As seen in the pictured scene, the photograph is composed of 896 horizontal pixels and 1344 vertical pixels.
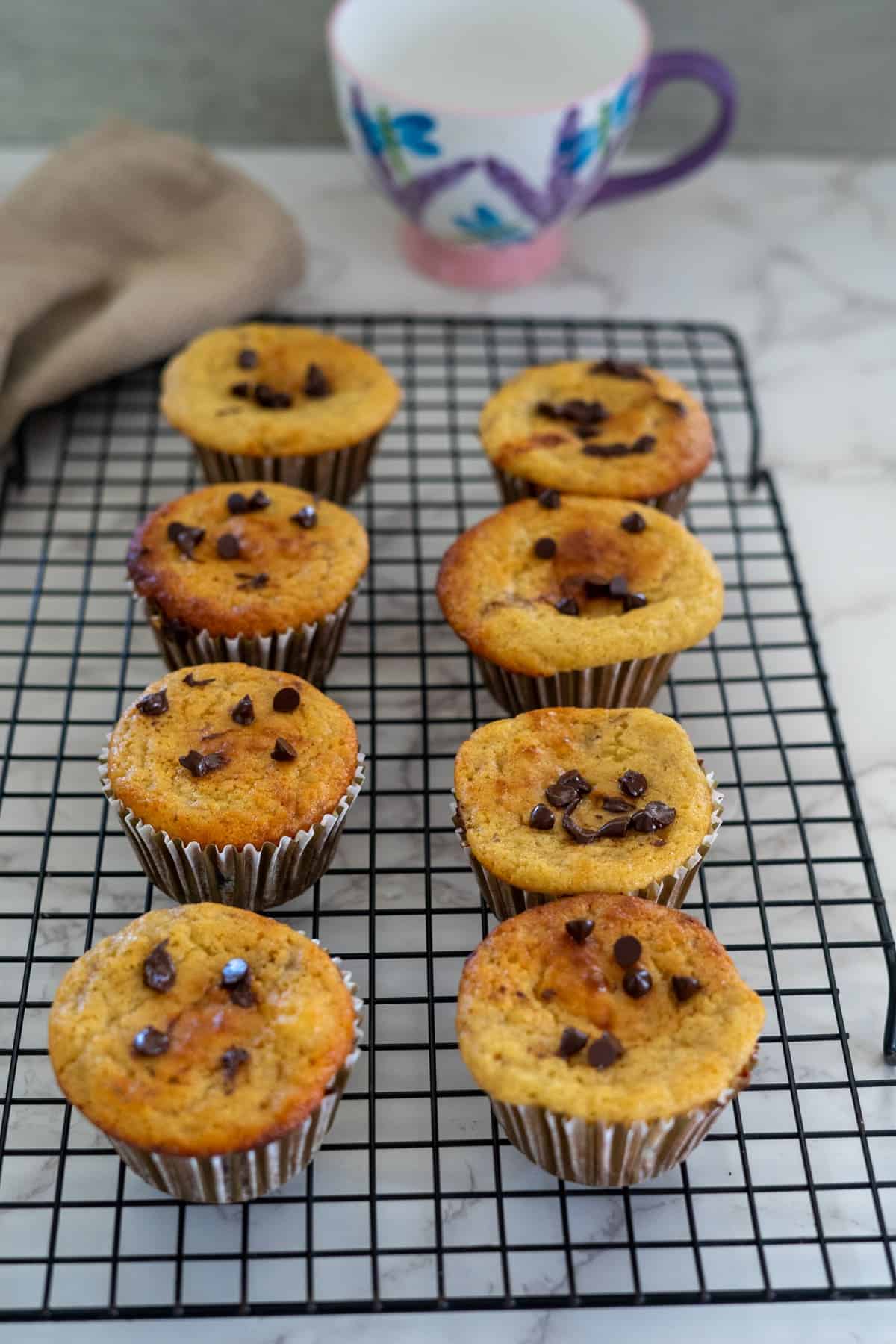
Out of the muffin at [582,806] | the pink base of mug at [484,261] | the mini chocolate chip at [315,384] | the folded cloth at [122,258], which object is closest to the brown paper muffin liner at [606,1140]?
the muffin at [582,806]

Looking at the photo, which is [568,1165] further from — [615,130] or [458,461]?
[615,130]

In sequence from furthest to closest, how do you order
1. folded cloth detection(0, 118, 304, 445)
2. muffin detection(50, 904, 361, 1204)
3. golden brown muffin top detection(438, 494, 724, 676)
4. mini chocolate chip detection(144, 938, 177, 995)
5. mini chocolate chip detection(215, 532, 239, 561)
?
1. folded cloth detection(0, 118, 304, 445)
2. mini chocolate chip detection(215, 532, 239, 561)
3. golden brown muffin top detection(438, 494, 724, 676)
4. mini chocolate chip detection(144, 938, 177, 995)
5. muffin detection(50, 904, 361, 1204)

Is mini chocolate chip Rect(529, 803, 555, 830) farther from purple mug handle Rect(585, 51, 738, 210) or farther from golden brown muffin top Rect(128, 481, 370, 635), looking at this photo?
purple mug handle Rect(585, 51, 738, 210)

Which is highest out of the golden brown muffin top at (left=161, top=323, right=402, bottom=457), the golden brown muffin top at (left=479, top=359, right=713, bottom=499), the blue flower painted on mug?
the blue flower painted on mug

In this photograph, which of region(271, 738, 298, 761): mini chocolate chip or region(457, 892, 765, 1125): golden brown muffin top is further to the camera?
region(271, 738, 298, 761): mini chocolate chip

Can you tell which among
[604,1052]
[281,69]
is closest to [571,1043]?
[604,1052]

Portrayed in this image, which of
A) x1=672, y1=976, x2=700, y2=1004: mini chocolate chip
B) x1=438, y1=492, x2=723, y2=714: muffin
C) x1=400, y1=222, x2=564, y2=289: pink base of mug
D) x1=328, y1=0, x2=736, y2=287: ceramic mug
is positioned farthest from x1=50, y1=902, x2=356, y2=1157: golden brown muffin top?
x1=400, y1=222, x2=564, y2=289: pink base of mug
